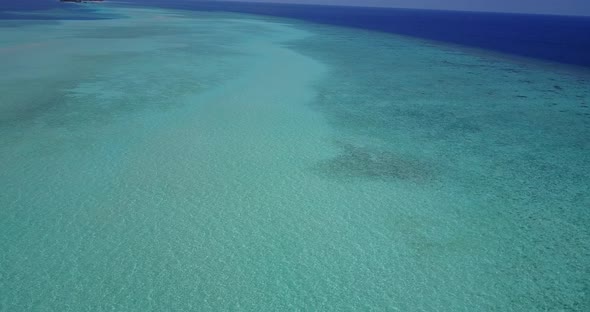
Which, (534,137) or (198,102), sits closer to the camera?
(534,137)

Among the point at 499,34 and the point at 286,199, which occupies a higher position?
the point at 499,34

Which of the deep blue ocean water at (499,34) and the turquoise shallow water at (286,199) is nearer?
the turquoise shallow water at (286,199)

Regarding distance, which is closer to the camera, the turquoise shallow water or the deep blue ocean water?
the turquoise shallow water

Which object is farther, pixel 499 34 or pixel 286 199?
pixel 499 34

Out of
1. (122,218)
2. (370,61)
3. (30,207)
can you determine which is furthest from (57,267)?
(370,61)

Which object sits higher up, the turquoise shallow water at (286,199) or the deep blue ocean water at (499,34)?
the deep blue ocean water at (499,34)

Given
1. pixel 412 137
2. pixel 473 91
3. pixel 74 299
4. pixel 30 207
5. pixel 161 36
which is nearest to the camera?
pixel 74 299

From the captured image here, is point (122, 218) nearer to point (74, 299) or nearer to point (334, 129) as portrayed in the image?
point (74, 299)

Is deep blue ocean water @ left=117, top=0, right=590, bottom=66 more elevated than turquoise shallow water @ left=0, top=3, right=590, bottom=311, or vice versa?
deep blue ocean water @ left=117, top=0, right=590, bottom=66
